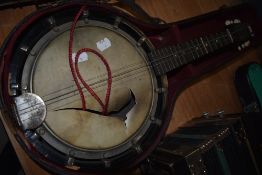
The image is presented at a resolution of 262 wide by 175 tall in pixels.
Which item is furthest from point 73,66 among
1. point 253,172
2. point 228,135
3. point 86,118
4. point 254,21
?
point 254,21

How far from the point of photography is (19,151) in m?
1.13

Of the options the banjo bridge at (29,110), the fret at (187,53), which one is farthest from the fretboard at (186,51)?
the banjo bridge at (29,110)

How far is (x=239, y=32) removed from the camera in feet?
4.80

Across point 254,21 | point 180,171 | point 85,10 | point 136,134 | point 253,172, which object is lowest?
point 253,172

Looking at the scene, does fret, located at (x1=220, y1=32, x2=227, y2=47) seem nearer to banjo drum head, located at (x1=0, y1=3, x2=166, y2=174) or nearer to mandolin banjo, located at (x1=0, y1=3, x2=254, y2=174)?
mandolin banjo, located at (x1=0, y1=3, x2=254, y2=174)

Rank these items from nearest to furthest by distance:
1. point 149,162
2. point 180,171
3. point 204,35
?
point 180,171 → point 149,162 → point 204,35

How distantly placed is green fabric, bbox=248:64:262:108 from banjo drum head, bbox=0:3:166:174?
473mm

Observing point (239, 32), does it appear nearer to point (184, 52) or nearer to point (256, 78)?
point (256, 78)

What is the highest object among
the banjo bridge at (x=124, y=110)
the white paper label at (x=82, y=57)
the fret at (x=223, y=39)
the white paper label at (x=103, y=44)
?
the white paper label at (x=103, y=44)

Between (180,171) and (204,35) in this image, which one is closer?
(180,171)

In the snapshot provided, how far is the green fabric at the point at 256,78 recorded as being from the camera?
143 centimetres

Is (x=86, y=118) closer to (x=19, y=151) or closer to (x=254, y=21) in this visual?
(x=19, y=151)

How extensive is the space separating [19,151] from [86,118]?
0.28m

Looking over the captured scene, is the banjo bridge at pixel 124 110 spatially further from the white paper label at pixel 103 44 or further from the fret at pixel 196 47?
the fret at pixel 196 47
